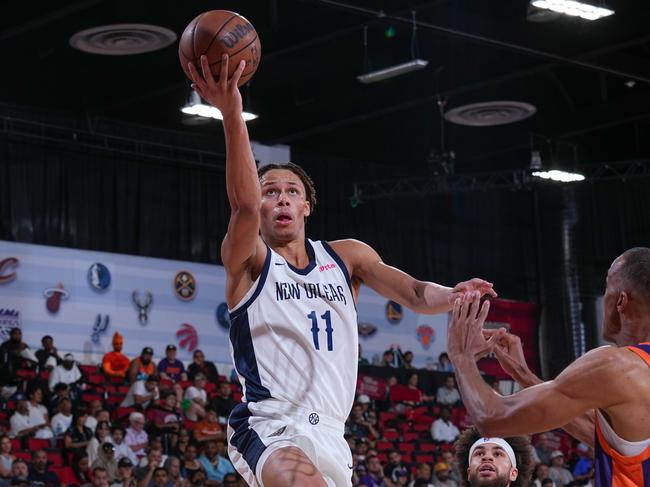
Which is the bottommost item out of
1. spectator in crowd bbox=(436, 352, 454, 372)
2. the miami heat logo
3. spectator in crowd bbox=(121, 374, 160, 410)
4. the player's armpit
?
spectator in crowd bbox=(121, 374, 160, 410)

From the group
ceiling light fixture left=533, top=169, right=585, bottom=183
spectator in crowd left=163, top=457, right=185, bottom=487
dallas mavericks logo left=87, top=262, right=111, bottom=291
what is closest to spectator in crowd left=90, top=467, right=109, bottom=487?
spectator in crowd left=163, top=457, right=185, bottom=487

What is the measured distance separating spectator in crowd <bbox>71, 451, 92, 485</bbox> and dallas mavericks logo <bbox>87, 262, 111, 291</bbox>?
459 centimetres

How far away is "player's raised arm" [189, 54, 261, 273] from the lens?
5.15 m

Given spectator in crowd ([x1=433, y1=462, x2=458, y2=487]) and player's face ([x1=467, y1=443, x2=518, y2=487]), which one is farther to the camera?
spectator in crowd ([x1=433, y1=462, x2=458, y2=487])

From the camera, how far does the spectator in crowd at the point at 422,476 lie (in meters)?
17.9

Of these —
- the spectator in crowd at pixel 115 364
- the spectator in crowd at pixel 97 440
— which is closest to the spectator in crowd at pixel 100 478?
the spectator in crowd at pixel 97 440

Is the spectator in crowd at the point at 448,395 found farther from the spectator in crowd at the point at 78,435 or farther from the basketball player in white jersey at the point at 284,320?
the basketball player in white jersey at the point at 284,320

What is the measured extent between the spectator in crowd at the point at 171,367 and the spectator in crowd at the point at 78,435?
2451mm

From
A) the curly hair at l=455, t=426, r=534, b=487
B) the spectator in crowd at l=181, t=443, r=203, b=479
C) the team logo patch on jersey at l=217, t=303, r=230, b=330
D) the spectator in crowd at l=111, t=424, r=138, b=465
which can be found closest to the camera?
the curly hair at l=455, t=426, r=534, b=487

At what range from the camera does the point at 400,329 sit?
78.5 feet

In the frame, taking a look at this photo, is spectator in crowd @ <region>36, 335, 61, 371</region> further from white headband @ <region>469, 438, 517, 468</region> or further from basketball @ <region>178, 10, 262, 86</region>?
basketball @ <region>178, 10, 262, 86</region>

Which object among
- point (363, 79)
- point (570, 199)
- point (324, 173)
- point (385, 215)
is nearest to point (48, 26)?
point (363, 79)

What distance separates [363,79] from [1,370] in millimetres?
7253

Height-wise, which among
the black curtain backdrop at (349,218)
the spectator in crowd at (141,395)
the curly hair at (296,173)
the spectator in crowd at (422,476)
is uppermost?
the black curtain backdrop at (349,218)
